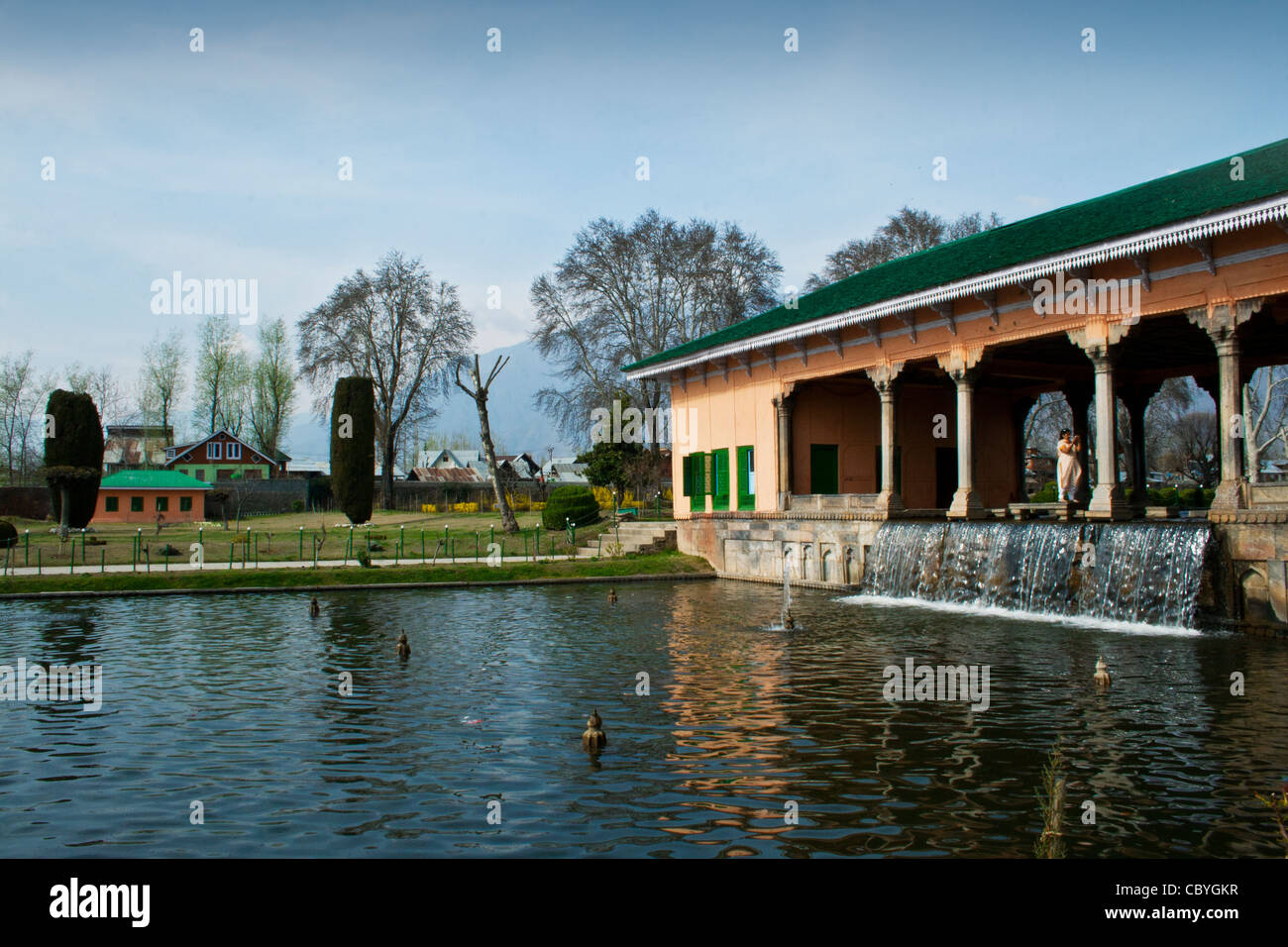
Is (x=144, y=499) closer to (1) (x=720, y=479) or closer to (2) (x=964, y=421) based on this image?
(1) (x=720, y=479)

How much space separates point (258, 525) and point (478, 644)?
123ft

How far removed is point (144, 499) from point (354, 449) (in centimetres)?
2116

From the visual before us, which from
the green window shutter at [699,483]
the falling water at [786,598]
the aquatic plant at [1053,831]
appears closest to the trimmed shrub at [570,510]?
the green window shutter at [699,483]

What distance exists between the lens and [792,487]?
27172 mm

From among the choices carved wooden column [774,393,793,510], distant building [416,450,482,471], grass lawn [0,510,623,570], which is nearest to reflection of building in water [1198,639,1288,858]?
carved wooden column [774,393,793,510]

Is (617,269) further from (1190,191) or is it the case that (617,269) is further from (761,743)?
(761,743)

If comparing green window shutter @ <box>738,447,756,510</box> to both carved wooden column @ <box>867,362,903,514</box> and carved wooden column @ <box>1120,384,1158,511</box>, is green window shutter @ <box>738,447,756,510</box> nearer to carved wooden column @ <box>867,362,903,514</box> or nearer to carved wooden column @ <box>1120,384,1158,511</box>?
carved wooden column @ <box>867,362,903,514</box>

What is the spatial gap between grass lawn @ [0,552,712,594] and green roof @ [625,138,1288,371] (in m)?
7.40

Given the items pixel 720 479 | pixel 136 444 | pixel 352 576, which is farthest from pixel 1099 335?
pixel 136 444

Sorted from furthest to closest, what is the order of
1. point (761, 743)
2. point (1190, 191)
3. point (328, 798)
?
point (1190, 191) < point (761, 743) < point (328, 798)

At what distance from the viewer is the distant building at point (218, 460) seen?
7294 cm

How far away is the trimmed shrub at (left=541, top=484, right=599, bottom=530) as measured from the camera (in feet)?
128

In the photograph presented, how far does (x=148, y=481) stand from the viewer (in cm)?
5531
